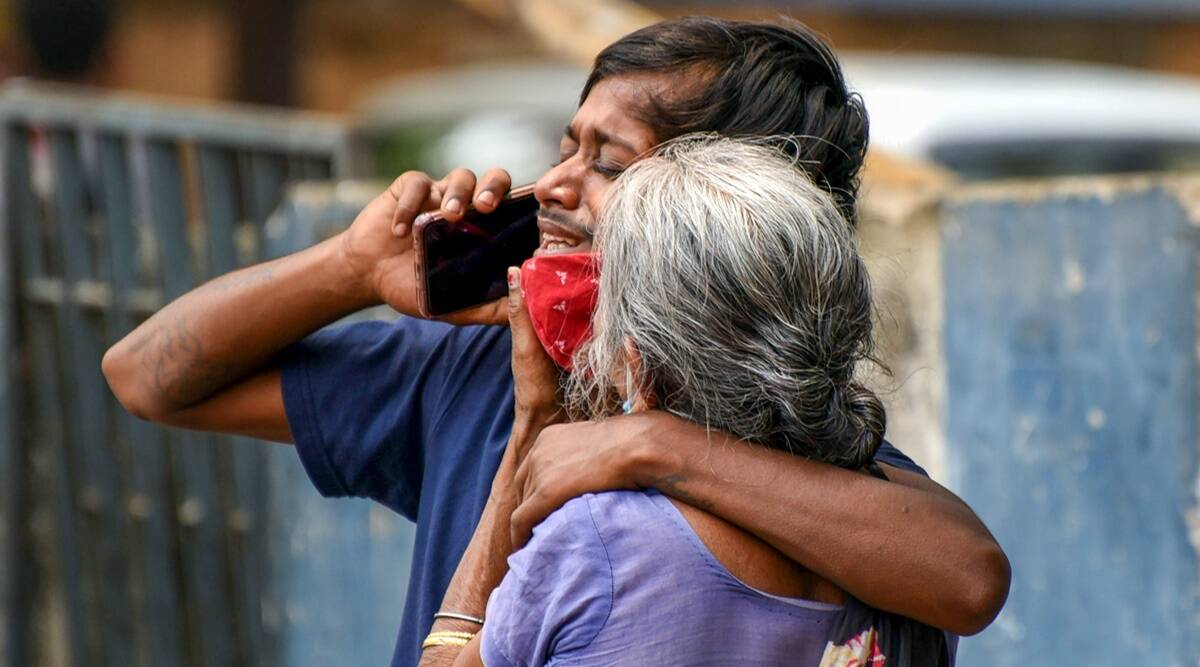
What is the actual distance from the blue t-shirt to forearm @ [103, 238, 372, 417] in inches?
2.6

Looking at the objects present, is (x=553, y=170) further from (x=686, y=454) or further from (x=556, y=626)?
(x=556, y=626)

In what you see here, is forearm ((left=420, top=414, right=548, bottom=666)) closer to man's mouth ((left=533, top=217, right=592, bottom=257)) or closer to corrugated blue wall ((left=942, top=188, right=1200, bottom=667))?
man's mouth ((left=533, top=217, right=592, bottom=257))

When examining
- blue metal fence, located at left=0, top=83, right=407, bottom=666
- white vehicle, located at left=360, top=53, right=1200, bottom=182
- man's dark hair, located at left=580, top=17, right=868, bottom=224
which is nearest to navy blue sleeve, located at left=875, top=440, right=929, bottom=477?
man's dark hair, located at left=580, top=17, right=868, bottom=224

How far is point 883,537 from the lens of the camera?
5.53 feet

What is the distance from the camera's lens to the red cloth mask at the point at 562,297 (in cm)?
180

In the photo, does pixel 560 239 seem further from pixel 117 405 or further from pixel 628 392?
pixel 117 405

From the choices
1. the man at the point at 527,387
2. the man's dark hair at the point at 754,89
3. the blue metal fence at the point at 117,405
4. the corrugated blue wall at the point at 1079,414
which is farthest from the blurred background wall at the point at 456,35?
the man's dark hair at the point at 754,89

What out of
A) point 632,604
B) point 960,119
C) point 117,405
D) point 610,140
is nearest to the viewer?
point 632,604

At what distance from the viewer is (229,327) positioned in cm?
225

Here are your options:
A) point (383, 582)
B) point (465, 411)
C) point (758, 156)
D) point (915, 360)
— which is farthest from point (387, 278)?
point (383, 582)

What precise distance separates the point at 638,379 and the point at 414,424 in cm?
57

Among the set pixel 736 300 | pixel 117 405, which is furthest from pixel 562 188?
pixel 117 405

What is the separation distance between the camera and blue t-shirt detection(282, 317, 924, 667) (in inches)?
79.0

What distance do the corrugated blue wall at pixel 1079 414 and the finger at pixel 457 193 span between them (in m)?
1.39
